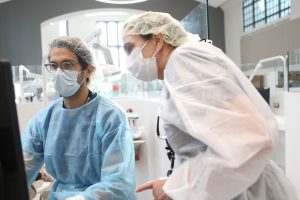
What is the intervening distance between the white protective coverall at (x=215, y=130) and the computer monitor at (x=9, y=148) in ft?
1.24

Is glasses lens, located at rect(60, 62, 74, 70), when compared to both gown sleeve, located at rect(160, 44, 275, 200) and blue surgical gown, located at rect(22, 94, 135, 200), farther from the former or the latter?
gown sleeve, located at rect(160, 44, 275, 200)

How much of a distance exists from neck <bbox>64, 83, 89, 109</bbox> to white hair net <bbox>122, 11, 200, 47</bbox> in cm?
48

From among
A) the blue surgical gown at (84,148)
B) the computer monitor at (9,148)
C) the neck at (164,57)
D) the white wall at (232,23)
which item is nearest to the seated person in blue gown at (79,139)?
the blue surgical gown at (84,148)

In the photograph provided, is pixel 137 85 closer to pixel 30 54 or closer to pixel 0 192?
pixel 0 192

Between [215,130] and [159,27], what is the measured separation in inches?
20.5

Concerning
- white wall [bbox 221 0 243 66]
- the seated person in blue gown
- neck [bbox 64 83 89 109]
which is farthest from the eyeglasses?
white wall [bbox 221 0 243 66]

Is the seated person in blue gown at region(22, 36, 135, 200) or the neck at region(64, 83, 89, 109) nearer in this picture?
the seated person in blue gown at region(22, 36, 135, 200)

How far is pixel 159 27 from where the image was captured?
3.60 feet

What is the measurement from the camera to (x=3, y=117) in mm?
476

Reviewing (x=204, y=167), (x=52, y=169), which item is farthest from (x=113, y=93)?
(x=204, y=167)

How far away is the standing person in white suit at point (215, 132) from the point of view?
2.28ft

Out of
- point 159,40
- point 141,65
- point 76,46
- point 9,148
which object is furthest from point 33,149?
point 9,148

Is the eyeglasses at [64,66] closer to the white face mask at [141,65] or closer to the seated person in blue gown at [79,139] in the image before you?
the seated person in blue gown at [79,139]

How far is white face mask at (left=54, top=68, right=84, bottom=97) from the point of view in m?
1.45
